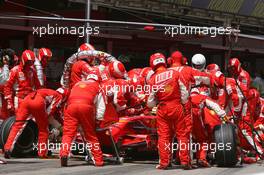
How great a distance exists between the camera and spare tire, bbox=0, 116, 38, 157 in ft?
36.2

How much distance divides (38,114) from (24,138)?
63 centimetres

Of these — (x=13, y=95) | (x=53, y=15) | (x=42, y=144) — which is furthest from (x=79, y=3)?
(x=42, y=144)

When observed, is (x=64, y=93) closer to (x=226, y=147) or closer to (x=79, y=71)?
(x=79, y=71)

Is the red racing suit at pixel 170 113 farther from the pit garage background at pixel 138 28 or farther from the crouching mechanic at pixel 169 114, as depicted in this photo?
the pit garage background at pixel 138 28

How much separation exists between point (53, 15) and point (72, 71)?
217 inches

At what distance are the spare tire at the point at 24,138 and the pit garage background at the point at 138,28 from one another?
14.7ft

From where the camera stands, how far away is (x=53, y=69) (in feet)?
57.0

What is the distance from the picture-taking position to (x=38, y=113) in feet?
35.6

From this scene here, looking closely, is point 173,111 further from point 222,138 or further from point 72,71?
point 72,71

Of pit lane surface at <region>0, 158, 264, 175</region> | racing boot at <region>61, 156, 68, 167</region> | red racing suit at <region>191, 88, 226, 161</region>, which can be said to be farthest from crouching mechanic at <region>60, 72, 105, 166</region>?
red racing suit at <region>191, 88, 226, 161</region>

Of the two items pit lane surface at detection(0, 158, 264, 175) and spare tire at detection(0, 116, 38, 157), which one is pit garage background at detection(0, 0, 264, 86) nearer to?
spare tire at detection(0, 116, 38, 157)

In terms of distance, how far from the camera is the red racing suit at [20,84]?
11.5m

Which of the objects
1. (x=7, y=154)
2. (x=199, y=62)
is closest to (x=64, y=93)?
(x=7, y=154)

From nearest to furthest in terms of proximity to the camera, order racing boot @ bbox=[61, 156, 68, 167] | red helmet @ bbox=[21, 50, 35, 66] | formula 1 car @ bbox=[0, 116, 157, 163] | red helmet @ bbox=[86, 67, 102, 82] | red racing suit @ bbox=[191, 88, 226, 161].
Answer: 1. racing boot @ bbox=[61, 156, 68, 167]
2. red racing suit @ bbox=[191, 88, 226, 161]
3. red helmet @ bbox=[86, 67, 102, 82]
4. formula 1 car @ bbox=[0, 116, 157, 163]
5. red helmet @ bbox=[21, 50, 35, 66]
